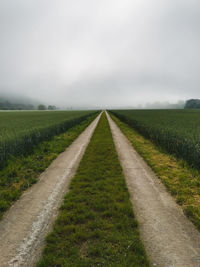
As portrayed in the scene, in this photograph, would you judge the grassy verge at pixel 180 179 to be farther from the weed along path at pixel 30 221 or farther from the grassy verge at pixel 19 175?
the grassy verge at pixel 19 175

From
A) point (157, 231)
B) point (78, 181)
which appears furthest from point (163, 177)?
point (78, 181)

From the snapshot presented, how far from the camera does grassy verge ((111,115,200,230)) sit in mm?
4668

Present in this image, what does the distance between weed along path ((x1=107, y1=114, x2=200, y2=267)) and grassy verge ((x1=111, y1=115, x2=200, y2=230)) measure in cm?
27

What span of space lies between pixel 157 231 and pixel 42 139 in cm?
1235

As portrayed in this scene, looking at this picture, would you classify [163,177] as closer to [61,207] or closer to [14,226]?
[61,207]

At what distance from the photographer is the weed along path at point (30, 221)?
3.06 meters

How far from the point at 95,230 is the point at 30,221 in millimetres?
1846

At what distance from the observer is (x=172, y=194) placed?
5.48 meters

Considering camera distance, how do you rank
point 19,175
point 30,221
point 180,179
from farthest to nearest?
point 19,175
point 180,179
point 30,221

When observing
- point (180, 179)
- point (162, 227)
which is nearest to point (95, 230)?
point (162, 227)

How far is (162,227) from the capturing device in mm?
3846

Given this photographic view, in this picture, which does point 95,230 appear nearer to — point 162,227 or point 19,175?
point 162,227

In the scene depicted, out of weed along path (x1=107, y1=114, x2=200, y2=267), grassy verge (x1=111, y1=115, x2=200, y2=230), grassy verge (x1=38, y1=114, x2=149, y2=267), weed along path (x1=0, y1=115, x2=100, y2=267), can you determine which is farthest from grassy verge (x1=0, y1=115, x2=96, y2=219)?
grassy verge (x1=111, y1=115, x2=200, y2=230)

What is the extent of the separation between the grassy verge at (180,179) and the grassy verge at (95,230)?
180cm
